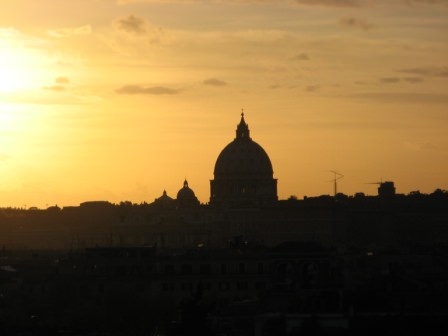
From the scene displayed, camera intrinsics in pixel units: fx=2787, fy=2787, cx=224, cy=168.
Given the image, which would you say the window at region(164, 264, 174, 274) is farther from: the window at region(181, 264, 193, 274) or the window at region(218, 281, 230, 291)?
the window at region(218, 281, 230, 291)

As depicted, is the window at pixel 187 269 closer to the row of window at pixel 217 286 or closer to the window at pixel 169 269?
the window at pixel 169 269

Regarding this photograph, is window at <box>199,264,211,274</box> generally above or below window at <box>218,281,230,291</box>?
above

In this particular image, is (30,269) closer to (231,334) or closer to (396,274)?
(396,274)

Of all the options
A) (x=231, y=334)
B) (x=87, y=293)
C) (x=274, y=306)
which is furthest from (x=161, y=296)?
(x=231, y=334)

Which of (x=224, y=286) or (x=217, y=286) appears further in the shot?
(x=224, y=286)

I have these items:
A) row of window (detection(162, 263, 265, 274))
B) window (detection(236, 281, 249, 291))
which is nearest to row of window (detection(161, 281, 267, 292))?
window (detection(236, 281, 249, 291))

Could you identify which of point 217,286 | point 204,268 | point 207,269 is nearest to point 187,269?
point 204,268

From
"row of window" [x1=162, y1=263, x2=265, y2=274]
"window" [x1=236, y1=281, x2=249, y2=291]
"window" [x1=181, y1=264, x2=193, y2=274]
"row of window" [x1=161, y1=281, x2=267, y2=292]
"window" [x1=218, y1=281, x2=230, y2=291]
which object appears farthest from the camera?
"window" [x1=181, y1=264, x2=193, y2=274]

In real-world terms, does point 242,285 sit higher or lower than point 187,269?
lower

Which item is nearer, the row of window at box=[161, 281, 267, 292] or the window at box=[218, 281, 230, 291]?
the row of window at box=[161, 281, 267, 292]

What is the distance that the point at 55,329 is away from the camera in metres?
84.1

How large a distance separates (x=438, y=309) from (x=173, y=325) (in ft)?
26.7

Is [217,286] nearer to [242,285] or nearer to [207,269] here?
[242,285]

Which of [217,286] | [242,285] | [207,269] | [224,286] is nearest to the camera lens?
[217,286]
